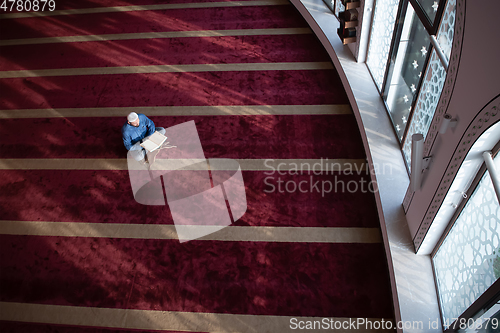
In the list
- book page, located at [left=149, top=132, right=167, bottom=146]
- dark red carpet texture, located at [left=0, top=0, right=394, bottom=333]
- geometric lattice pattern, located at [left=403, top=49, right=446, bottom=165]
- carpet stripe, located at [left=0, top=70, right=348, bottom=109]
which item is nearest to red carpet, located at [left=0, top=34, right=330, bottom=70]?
dark red carpet texture, located at [left=0, top=0, right=394, bottom=333]

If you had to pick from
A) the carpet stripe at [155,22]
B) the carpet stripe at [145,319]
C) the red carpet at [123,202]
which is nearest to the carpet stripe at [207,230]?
the red carpet at [123,202]

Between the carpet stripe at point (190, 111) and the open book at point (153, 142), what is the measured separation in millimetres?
896

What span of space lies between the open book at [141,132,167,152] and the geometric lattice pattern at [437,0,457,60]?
8.45ft

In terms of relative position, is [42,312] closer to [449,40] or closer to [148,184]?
[148,184]

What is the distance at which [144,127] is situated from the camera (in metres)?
3.79

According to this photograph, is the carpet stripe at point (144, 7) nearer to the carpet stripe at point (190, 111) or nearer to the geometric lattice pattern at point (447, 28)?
the carpet stripe at point (190, 111)

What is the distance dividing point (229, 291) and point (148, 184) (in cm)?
153

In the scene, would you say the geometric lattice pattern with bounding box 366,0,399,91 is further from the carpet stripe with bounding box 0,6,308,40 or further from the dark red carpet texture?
the carpet stripe with bounding box 0,6,308,40

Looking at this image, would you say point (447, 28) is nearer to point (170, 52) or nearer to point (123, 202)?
point (123, 202)

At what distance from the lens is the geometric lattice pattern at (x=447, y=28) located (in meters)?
2.14

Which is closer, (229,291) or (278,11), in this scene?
(229,291)

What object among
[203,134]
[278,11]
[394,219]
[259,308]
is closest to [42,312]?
[259,308]

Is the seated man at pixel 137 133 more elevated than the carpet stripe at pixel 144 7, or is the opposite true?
the carpet stripe at pixel 144 7

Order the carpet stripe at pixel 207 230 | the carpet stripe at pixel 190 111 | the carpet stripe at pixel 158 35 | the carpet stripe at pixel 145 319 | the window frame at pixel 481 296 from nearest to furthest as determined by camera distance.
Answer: the window frame at pixel 481 296, the carpet stripe at pixel 145 319, the carpet stripe at pixel 207 230, the carpet stripe at pixel 190 111, the carpet stripe at pixel 158 35
